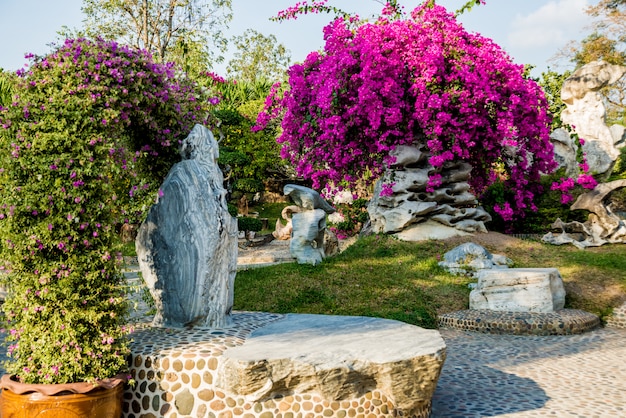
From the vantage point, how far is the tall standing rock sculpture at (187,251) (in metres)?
4.65

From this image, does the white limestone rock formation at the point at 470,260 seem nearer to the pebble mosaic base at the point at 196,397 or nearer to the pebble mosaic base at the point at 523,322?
the pebble mosaic base at the point at 523,322

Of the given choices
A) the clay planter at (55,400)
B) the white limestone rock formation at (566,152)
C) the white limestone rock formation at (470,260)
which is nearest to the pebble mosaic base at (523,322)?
the white limestone rock formation at (470,260)

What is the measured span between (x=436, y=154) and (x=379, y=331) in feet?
21.8

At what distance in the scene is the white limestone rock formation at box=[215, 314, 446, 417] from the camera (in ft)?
12.8

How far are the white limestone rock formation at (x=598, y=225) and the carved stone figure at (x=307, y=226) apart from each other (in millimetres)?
5268

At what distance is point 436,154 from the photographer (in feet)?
36.1

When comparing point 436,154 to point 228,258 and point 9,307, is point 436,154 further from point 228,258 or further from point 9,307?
point 9,307

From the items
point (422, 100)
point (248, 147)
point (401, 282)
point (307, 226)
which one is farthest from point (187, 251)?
point (248, 147)

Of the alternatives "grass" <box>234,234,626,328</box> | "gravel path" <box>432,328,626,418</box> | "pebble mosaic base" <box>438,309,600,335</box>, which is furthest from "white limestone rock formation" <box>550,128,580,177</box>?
"gravel path" <box>432,328,626,418</box>

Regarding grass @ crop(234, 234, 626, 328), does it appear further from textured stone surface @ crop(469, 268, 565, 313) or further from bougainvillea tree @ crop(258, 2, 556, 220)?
bougainvillea tree @ crop(258, 2, 556, 220)

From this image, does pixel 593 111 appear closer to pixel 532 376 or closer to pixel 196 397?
pixel 532 376

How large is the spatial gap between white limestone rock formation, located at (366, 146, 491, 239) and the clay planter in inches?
328

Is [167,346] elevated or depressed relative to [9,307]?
depressed

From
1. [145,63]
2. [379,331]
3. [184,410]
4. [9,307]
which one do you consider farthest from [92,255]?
[379,331]
